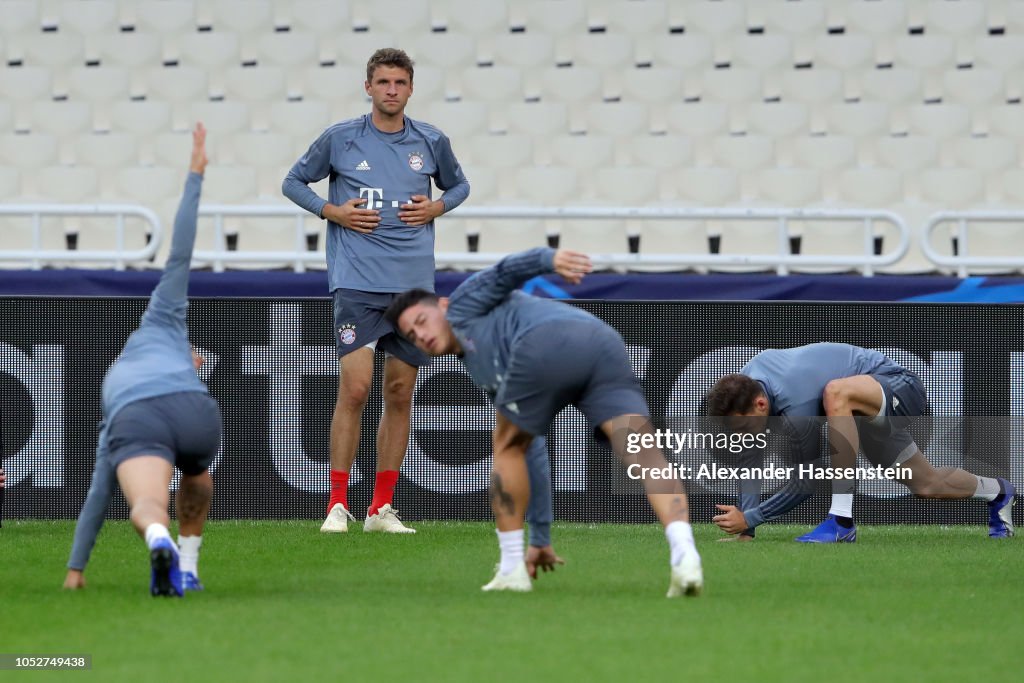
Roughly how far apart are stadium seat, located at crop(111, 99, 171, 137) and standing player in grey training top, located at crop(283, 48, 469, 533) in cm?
605

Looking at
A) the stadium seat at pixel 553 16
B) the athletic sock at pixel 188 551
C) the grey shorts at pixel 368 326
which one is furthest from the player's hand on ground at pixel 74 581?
the stadium seat at pixel 553 16

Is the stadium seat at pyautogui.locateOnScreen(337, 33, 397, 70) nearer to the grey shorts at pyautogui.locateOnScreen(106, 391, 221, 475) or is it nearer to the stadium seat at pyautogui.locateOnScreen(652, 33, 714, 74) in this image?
the stadium seat at pyautogui.locateOnScreen(652, 33, 714, 74)

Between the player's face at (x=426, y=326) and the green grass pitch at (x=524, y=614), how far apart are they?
33.2 inches

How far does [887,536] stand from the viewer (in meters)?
7.88

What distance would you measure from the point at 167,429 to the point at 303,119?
8.51m

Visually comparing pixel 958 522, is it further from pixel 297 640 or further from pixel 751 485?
pixel 297 640

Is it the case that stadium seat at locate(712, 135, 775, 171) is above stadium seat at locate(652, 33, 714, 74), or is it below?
below

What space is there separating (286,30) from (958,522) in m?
7.73

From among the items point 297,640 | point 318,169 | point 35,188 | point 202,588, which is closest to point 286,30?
point 35,188

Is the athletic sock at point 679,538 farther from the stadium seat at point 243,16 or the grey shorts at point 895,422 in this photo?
the stadium seat at point 243,16

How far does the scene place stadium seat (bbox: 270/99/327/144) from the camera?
1352 cm

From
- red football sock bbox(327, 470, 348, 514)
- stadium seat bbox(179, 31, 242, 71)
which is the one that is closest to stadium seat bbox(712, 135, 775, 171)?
A: stadium seat bbox(179, 31, 242, 71)

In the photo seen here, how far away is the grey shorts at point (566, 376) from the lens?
5.49 metres

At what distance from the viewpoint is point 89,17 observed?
14016mm
